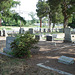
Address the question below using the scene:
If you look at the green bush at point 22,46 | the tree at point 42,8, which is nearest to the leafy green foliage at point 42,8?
the tree at point 42,8

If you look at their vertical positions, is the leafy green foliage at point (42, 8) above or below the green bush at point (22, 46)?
above

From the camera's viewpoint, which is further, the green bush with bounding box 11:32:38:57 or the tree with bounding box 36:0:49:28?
the tree with bounding box 36:0:49:28

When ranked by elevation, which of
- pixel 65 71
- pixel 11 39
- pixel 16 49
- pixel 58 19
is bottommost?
pixel 65 71

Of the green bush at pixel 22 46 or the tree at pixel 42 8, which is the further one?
the tree at pixel 42 8

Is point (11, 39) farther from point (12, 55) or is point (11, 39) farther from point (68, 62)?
point (68, 62)

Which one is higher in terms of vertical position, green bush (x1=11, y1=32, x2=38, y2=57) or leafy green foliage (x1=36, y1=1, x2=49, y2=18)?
leafy green foliage (x1=36, y1=1, x2=49, y2=18)

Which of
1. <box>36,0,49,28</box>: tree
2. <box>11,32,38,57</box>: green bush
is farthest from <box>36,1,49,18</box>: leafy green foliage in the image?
<box>11,32,38,57</box>: green bush

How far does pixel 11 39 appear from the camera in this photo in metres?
6.75

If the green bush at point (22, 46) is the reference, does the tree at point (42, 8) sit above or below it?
above

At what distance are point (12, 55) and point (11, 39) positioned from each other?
107 centimetres

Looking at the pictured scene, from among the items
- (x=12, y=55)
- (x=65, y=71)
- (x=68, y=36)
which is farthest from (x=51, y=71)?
(x=68, y=36)

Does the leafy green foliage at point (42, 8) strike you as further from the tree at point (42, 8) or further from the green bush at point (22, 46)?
the green bush at point (22, 46)

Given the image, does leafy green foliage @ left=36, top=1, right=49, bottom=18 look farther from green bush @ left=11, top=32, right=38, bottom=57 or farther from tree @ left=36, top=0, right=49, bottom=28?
green bush @ left=11, top=32, right=38, bottom=57

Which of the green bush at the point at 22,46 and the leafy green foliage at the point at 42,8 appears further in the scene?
the leafy green foliage at the point at 42,8
